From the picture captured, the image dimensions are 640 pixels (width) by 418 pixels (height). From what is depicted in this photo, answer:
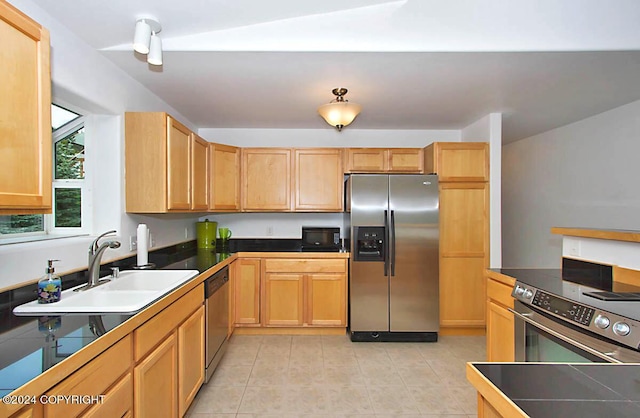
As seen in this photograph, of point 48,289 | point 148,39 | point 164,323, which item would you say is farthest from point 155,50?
point 164,323

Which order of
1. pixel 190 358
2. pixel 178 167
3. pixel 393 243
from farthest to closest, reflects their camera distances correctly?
pixel 393 243, pixel 178 167, pixel 190 358

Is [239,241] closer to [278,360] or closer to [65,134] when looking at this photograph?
[278,360]

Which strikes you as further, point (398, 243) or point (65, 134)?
point (398, 243)

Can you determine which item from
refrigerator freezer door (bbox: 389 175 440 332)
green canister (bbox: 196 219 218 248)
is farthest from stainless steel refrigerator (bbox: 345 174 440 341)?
green canister (bbox: 196 219 218 248)

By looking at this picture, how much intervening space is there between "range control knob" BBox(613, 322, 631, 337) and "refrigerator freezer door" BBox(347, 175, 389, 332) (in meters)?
2.18

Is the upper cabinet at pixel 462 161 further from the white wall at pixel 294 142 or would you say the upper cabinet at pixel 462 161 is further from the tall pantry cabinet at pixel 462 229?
the white wall at pixel 294 142

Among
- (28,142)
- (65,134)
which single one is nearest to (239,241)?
(65,134)

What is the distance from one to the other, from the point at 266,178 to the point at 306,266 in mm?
1135

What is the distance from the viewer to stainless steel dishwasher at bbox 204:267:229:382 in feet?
8.06

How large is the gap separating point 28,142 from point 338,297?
293cm

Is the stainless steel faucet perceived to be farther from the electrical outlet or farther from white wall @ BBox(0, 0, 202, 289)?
the electrical outlet

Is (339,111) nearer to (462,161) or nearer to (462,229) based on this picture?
(462,161)

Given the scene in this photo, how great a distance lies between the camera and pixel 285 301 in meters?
3.55

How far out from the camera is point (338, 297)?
11.6 feet
